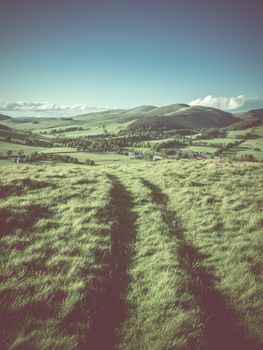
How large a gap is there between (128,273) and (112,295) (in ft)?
3.16

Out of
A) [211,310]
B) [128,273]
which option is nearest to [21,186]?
[128,273]

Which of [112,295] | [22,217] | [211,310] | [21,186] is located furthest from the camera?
[21,186]

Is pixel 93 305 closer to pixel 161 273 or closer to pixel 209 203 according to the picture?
pixel 161 273

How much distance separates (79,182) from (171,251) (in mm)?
9605

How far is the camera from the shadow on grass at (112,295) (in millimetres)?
4102

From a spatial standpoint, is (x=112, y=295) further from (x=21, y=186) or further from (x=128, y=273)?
(x=21, y=186)

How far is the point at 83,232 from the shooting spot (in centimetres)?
812

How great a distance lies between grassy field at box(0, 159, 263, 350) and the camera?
420 centimetres

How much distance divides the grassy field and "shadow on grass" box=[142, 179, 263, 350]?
23mm

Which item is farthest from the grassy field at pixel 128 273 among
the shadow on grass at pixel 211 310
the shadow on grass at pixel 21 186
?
the shadow on grass at pixel 21 186

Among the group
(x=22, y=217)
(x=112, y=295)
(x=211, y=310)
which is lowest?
(x=211, y=310)

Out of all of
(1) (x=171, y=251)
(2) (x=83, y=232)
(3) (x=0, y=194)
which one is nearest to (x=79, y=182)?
(3) (x=0, y=194)

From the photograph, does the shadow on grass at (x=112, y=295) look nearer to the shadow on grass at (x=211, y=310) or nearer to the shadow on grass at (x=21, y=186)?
the shadow on grass at (x=211, y=310)

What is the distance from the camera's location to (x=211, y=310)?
193 inches
